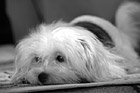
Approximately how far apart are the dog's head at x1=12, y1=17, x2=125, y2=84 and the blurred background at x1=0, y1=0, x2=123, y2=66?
773 mm

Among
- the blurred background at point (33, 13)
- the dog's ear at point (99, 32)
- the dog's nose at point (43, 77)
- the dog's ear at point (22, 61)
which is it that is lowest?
the dog's nose at point (43, 77)

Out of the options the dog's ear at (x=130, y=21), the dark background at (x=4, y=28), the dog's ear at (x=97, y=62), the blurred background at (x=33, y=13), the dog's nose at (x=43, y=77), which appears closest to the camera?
the dog's nose at (x=43, y=77)

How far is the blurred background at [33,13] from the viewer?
2584mm

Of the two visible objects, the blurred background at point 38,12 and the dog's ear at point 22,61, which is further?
the blurred background at point 38,12

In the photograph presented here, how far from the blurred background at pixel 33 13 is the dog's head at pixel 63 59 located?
77 centimetres

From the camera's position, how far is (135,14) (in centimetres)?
238

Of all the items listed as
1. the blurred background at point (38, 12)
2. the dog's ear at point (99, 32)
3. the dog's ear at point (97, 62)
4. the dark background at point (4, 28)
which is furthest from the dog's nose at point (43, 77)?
the dark background at point (4, 28)

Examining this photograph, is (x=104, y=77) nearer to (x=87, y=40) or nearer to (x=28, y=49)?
(x=87, y=40)

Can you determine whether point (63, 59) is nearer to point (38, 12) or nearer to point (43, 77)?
point (43, 77)

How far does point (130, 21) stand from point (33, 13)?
0.94m

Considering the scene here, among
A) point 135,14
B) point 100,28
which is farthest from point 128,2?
point 100,28

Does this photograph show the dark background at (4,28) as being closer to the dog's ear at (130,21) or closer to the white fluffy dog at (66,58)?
the dog's ear at (130,21)

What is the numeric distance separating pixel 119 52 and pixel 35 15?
1.15 metres

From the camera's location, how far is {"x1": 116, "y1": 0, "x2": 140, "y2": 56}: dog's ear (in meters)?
2.33
